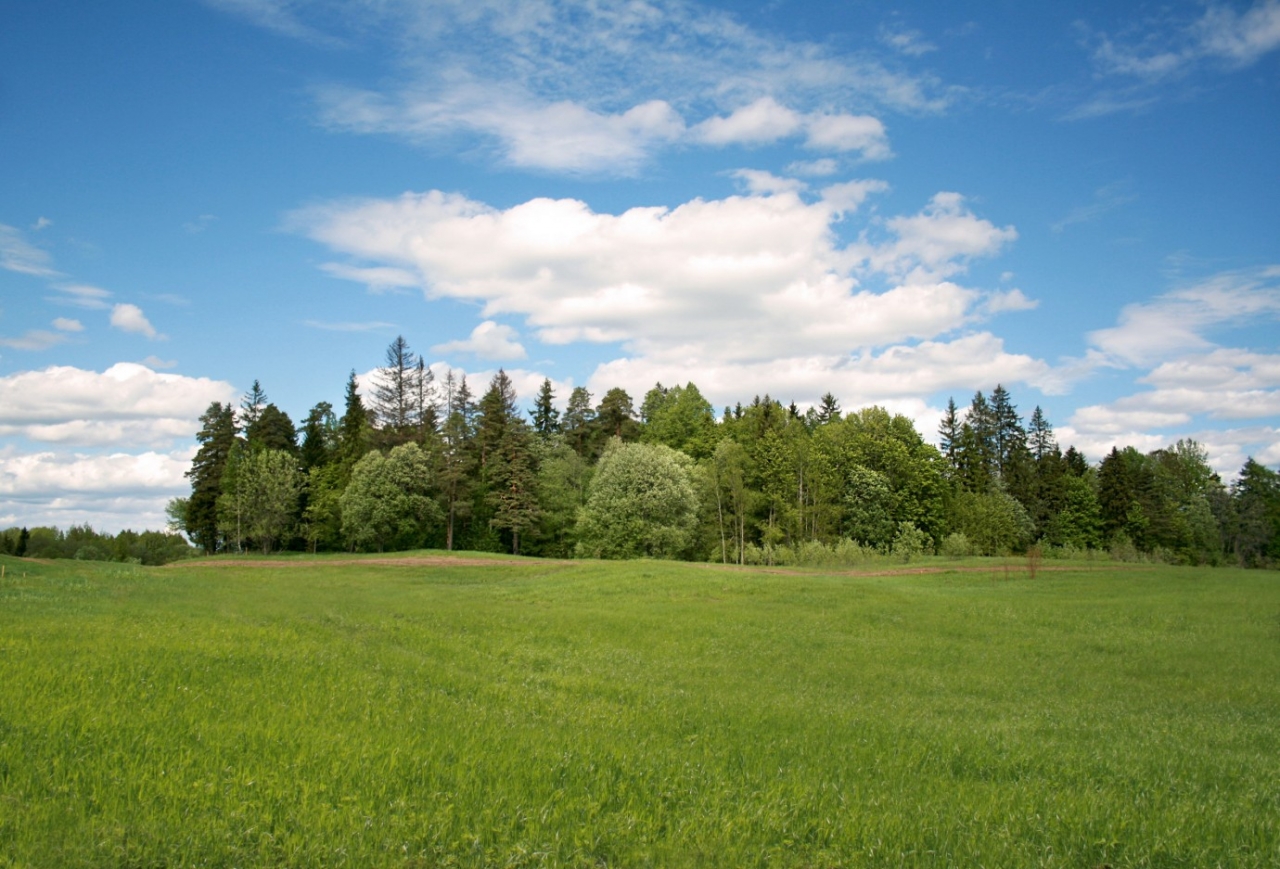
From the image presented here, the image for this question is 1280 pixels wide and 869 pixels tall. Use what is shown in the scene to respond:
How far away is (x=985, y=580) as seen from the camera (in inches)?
1603

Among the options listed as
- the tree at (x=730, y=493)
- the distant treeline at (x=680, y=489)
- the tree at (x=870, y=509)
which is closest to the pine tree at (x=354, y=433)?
the distant treeline at (x=680, y=489)

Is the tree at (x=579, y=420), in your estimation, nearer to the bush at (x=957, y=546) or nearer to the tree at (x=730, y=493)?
the tree at (x=730, y=493)

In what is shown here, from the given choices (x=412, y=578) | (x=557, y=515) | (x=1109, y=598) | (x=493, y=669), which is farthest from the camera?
(x=557, y=515)

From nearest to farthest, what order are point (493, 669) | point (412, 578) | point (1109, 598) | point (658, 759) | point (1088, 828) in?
point (1088, 828) → point (658, 759) → point (493, 669) → point (1109, 598) → point (412, 578)

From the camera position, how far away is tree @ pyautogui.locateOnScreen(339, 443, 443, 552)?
67.2m

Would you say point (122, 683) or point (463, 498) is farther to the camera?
point (463, 498)

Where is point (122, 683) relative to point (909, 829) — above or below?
above

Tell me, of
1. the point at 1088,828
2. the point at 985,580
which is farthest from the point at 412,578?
the point at 1088,828

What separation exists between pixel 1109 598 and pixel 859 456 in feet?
153

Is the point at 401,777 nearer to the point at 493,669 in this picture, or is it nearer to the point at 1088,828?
the point at 1088,828

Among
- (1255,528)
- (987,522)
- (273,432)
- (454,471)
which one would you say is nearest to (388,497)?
(454,471)

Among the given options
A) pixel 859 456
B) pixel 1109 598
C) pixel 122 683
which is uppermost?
pixel 859 456

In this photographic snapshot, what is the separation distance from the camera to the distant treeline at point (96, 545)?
6562 cm

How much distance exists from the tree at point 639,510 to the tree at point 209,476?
35.6 meters
